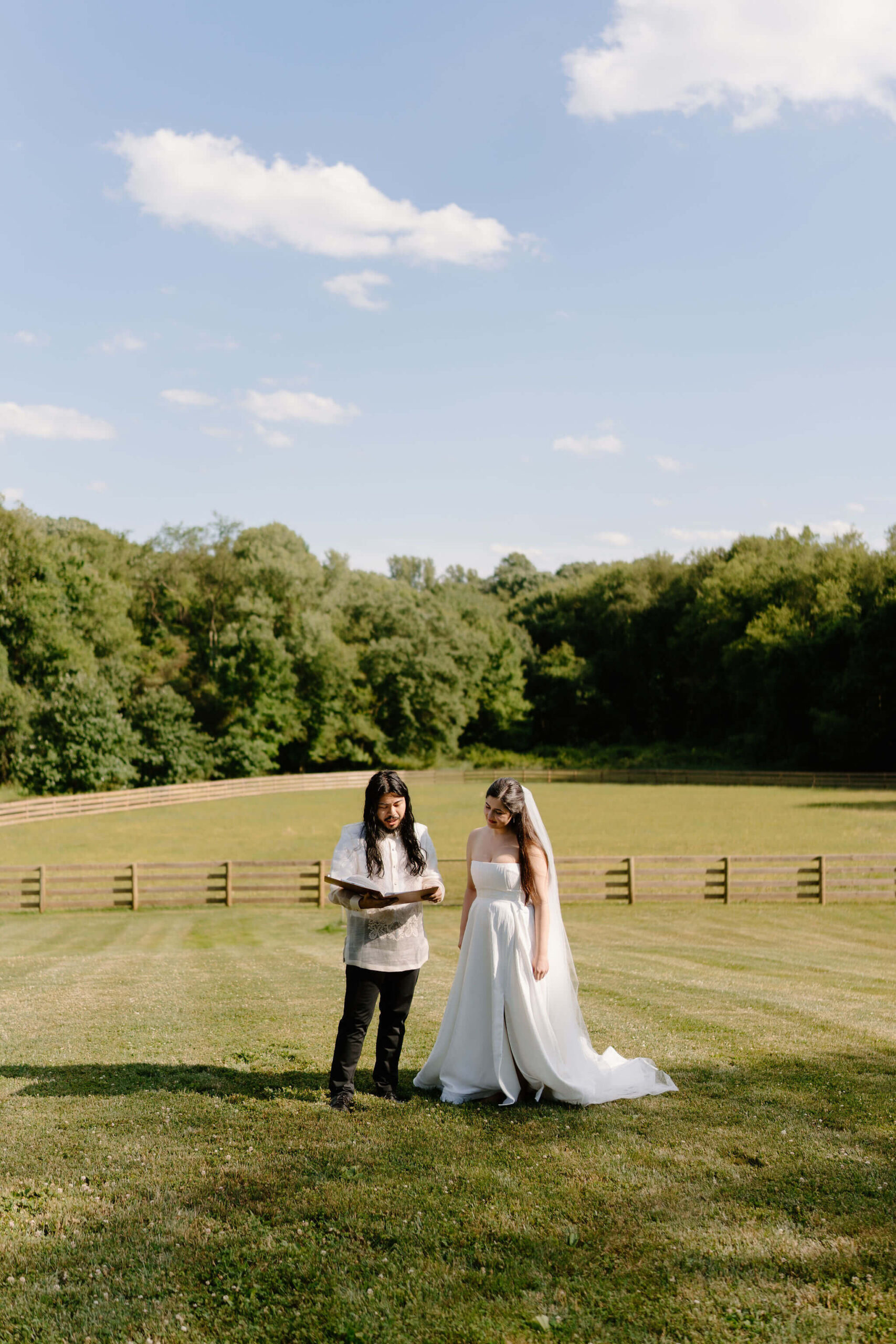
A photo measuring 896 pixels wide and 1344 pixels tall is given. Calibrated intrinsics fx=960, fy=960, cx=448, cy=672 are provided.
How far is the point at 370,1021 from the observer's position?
5547 millimetres

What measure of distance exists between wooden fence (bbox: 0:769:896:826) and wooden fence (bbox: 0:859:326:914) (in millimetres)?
18457

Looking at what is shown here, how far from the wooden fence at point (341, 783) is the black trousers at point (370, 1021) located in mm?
34198

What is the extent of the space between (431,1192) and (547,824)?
3008 centimetres

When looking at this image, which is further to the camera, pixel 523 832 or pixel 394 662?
pixel 394 662

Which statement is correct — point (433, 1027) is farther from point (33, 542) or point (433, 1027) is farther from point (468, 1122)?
point (33, 542)

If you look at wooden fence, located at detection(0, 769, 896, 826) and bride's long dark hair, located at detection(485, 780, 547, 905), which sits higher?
bride's long dark hair, located at detection(485, 780, 547, 905)

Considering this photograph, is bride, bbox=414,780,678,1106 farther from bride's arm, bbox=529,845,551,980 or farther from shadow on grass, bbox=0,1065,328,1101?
shadow on grass, bbox=0,1065,328,1101

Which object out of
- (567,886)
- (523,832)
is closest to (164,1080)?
(523,832)

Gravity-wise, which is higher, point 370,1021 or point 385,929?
point 385,929

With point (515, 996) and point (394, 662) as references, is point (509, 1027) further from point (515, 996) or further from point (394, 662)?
point (394, 662)

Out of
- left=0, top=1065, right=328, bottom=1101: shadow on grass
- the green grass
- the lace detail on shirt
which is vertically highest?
the lace detail on shirt

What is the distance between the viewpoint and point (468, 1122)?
16.8 feet

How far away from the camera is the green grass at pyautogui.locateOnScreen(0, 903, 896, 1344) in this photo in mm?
3348

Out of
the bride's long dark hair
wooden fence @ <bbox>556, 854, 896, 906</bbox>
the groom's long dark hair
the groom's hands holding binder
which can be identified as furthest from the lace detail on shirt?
wooden fence @ <bbox>556, 854, 896, 906</bbox>
